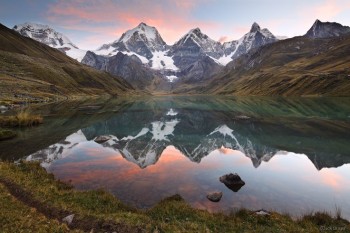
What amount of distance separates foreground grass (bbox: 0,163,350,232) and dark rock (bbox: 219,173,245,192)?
29.8 ft

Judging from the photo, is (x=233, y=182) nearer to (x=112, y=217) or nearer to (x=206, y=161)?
(x=206, y=161)

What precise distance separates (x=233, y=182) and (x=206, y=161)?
11.8 meters

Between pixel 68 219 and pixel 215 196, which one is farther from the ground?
pixel 215 196

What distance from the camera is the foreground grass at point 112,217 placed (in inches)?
711

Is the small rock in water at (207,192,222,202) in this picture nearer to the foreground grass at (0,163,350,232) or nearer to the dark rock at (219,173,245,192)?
the dark rock at (219,173,245,192)

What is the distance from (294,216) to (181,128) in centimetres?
5692

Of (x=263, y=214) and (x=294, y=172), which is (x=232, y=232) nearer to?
(x=263, y=214)

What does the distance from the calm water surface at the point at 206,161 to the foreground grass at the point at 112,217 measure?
3992mm

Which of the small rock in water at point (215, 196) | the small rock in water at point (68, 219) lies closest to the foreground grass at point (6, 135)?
the small rock in water at point (68, 219)

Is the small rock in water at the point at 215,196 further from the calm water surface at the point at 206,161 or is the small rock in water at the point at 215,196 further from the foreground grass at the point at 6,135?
the foreground grass at the point at 6,135

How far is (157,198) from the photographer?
28625 mm

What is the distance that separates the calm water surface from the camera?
29.1 m

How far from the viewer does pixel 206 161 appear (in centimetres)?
4447

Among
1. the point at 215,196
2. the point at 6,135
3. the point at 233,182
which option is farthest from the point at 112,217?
the point at 6,135
